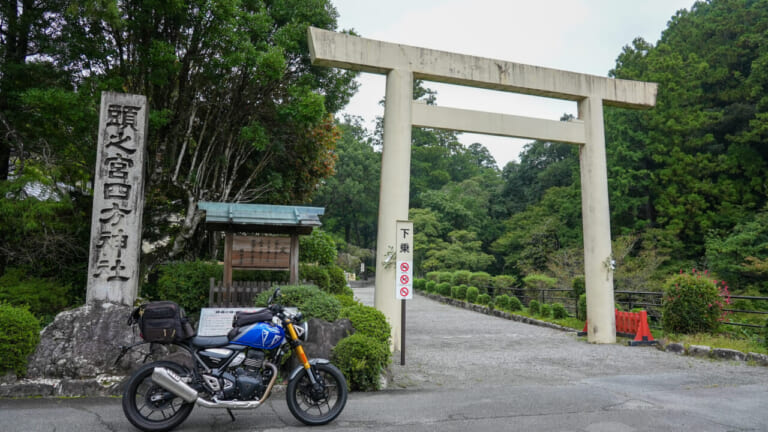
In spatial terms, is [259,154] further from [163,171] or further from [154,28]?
[154,28]

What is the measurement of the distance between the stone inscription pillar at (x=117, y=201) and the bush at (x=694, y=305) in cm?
1032

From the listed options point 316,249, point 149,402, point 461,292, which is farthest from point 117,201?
point 461,292

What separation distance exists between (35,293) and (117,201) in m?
2.89

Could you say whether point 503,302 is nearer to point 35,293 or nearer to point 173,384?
point 35,293

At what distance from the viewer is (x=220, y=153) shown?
43.8ft

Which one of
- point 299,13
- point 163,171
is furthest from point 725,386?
point 163,171

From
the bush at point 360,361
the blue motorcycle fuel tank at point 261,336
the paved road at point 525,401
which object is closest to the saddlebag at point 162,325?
the blue motorcycle fuel tank at point 261,336

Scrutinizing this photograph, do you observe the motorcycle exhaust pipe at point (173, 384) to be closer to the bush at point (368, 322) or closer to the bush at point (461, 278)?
the bush at point (368, 322)

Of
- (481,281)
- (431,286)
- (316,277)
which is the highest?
(316,277)

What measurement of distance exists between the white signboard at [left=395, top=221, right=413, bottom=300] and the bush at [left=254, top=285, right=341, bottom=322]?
1.18 m

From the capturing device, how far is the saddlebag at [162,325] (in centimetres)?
470

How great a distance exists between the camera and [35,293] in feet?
28.8

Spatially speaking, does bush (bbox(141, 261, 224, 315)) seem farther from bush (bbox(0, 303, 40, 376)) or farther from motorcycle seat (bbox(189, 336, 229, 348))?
motorcycle seat (bbox(189, 336, 229, 348))

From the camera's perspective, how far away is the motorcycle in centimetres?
461
